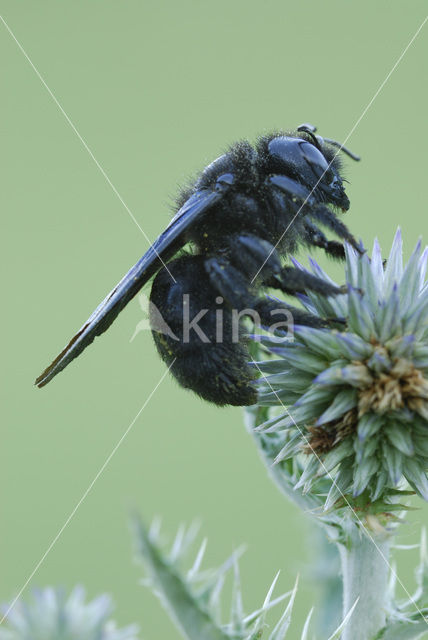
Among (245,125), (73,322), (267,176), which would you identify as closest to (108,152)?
(245,125)

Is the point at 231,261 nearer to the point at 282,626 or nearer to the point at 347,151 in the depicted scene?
the point at 347,151

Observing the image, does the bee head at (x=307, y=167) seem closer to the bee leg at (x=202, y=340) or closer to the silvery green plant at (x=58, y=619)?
the bee leg at (x=202, y=340)

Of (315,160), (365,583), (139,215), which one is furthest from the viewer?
(139,215)

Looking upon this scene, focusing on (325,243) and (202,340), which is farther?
(325,243)

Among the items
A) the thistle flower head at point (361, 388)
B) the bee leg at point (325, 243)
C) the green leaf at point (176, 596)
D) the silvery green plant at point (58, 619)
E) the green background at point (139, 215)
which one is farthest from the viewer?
the green background at point (139, 215)

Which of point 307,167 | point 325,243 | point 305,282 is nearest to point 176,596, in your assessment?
point 305,282

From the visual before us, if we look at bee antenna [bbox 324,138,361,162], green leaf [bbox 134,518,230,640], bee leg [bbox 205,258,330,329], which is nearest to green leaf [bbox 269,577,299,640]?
green leaf [bbox 134,518,230,640]

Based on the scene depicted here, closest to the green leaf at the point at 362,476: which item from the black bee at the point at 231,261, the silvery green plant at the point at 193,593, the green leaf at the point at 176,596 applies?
the silvery green plant at the point at 193,593
